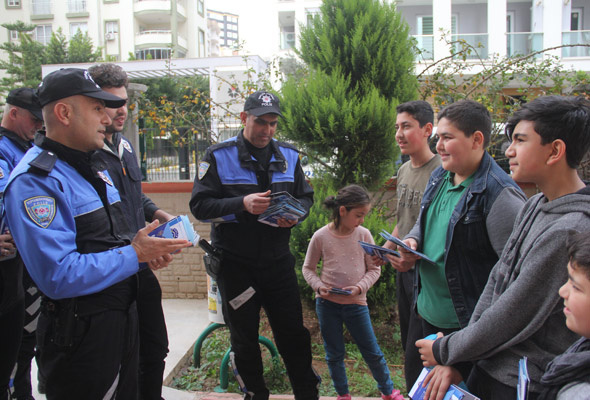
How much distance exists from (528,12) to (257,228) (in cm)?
2456

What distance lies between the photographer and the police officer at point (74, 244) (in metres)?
1.76

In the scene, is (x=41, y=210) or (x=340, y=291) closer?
(x=41, y=210)

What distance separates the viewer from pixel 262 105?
306cm

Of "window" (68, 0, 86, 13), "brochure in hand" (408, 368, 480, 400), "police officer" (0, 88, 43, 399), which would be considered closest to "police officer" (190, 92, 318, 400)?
"police officer" (0, 88, 43, 399)

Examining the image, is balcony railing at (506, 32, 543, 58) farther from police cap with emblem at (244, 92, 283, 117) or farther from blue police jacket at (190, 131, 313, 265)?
blue police jacket at (190, 131, 313, 265)

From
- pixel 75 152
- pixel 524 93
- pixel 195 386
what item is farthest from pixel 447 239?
pixel 524 93

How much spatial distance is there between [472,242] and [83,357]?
185cm

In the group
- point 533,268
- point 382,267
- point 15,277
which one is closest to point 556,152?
point 533,268

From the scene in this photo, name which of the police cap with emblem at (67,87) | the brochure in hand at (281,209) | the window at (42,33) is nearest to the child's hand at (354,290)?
the brochure in hand at (281,209)

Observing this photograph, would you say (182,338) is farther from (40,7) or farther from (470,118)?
(40,7)

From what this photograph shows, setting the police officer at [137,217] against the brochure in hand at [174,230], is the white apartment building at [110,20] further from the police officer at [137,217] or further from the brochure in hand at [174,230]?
the brochure in hand at [174,230]

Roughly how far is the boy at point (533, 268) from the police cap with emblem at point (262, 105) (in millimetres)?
1689

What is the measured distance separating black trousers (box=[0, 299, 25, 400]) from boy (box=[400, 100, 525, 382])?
7.94ft

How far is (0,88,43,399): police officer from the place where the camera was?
2688 millimetres
